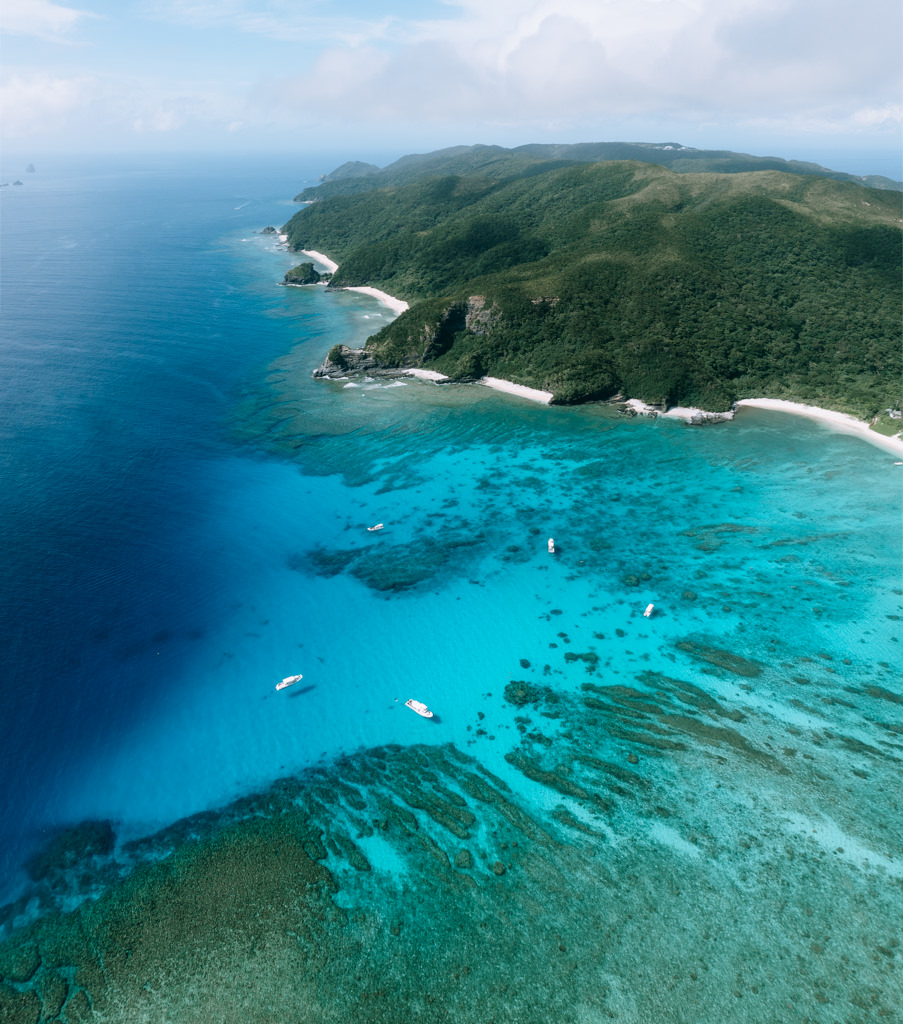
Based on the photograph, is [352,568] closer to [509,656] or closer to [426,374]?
[509,656]

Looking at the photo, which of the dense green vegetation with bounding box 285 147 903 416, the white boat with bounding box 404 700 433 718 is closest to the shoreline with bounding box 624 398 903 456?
the dense green vegetation with bounding box 285 147 903 416

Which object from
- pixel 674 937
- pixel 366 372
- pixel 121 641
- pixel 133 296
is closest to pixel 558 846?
pixel 674 937

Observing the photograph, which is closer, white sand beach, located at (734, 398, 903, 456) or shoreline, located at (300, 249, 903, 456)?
white sand beach, located at (734, 398, 903, 456)

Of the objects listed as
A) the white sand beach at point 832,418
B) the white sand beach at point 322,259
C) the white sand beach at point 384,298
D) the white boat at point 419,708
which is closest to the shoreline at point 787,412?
the white sand beach at point 832,418

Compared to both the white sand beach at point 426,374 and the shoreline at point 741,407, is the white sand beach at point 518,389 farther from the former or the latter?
the white sand beach at point 426,374

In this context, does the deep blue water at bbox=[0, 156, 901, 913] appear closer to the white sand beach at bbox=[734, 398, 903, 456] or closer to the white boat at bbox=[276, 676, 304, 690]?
the white boat at bbox=[276, 676, 304, 690]

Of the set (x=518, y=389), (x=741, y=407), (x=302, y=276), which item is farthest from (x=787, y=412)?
(x=302, y=276)
